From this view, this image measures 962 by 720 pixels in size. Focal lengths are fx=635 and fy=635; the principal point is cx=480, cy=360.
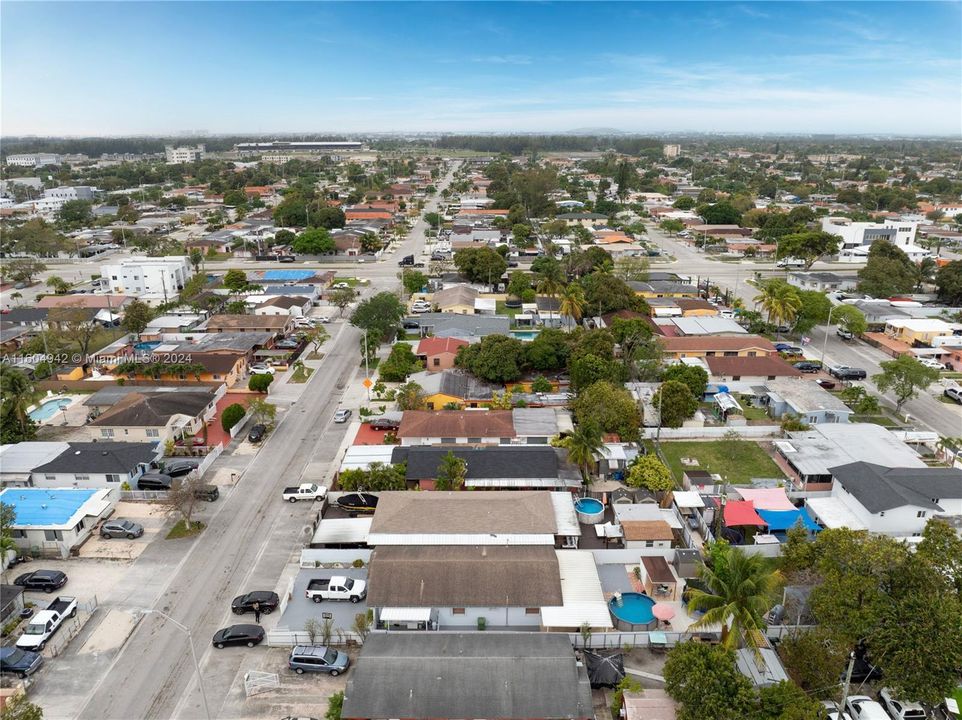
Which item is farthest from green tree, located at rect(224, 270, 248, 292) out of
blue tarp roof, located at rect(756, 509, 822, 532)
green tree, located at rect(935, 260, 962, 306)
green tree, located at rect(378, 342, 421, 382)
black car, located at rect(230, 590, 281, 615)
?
green tree, located at rect(935, 260, 962, 306)

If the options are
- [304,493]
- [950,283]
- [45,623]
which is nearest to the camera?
[45,623]

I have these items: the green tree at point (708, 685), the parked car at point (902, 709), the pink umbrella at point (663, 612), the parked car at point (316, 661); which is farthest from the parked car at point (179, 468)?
the parked car at point (902, 709)

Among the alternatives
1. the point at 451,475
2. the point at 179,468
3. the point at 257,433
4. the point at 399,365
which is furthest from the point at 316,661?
the point at 399,365

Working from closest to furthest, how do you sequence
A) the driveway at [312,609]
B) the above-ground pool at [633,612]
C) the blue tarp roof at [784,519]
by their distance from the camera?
1. the above-ground pool at [633,612]
2. the driveway at [312,609]
3. the blue tarp roof at [784,519]

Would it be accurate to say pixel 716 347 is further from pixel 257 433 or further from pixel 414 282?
pixel 257 433

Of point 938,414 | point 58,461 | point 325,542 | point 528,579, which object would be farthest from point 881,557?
point 58,461

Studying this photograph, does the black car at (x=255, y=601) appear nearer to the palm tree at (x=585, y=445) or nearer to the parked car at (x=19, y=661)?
the parked car at (x=19, y=661)

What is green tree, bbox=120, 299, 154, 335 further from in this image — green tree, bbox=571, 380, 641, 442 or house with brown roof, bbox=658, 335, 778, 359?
house with brown roof, bbox=658, 335, 778, 359
